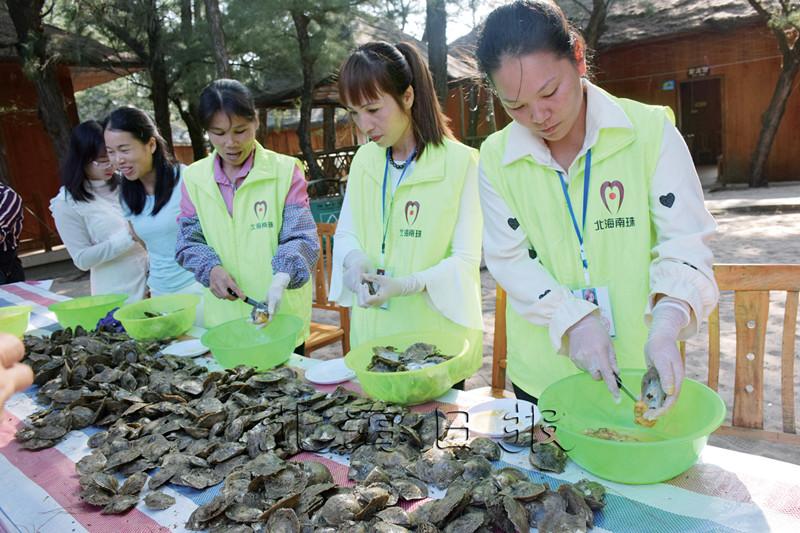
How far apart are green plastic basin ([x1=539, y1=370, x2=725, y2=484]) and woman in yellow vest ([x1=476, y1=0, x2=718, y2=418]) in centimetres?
7

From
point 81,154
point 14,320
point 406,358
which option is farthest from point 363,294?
point 81,154

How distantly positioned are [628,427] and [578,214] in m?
0.49

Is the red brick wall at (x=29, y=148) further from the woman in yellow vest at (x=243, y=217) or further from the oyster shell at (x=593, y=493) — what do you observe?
the oyster shell at (x=593, y=493)

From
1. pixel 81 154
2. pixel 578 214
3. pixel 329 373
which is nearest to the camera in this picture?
pixel 578 214

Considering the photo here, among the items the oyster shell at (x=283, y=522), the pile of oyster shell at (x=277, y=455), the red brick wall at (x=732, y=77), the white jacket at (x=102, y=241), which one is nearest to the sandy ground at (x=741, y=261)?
the red brick wall at (x=732, y=77)

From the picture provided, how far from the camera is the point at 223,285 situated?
1.94 m

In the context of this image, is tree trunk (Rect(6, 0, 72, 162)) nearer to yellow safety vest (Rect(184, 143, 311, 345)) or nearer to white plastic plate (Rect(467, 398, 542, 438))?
yellow safety vest (Rect(184, 143, 311, 345))

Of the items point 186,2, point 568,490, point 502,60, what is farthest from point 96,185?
point 186,2

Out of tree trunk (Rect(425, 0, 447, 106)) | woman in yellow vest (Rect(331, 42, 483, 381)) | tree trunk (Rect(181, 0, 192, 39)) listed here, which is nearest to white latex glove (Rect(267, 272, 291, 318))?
woman in yellow vest (Rect(331, 42, 483, 381))

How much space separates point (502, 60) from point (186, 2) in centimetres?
834

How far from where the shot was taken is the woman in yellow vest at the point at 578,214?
46.2 inches

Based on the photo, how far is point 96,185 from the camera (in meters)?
2.91

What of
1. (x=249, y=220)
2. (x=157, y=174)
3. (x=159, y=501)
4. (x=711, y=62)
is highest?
(x=711, y=62)

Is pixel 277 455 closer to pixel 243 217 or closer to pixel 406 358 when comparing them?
pixel 406 358
